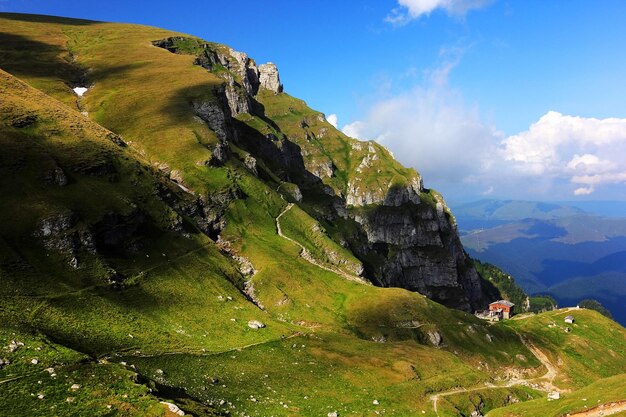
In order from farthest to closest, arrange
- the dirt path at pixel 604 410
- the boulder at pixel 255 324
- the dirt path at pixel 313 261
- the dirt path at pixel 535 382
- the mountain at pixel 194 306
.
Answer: the dirt path at pixel 313 261 < the boulder at pixel 255 324 < the dirt path at pixel 535 382 < the mountain at pixel 194 306 < the dirt path at pixel 604 410

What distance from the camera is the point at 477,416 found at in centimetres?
6956

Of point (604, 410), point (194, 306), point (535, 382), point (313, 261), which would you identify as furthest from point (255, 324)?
point (535, 382)

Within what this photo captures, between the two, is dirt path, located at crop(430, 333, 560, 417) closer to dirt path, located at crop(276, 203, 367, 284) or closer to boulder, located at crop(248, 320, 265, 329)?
boulder, located at crop(248, 320, 265, 329)

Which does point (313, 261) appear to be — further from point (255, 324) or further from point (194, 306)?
point (194, 306)

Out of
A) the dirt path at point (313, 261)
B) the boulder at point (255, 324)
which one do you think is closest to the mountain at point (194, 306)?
the dirt path at point (313, 261)

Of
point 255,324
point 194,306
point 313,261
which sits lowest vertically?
point 255,324

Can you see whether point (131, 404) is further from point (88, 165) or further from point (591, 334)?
point (591, 334)

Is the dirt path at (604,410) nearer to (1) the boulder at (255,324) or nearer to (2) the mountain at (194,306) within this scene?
(2) the mountain at (194,306)

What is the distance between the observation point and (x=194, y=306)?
282 feet

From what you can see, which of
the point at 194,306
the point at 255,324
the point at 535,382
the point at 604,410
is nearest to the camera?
the point at 604,410

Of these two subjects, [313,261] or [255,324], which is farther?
[313,261]

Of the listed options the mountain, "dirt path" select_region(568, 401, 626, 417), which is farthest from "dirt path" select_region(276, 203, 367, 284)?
"dirt path" select_region(568, 401, 626, 417)

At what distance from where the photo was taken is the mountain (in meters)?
49.8

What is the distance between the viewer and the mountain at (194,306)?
163ft
